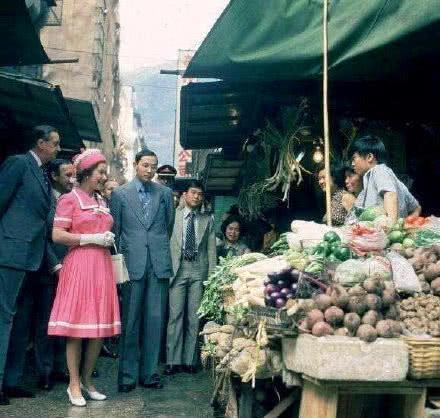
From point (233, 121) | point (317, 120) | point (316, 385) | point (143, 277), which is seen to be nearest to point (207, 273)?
point (143, 277)

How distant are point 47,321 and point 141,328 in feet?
3.22

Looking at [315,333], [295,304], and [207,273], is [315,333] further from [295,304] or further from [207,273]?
[207,273]

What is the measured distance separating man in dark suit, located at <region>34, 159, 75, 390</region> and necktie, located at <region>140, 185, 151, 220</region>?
87 cm

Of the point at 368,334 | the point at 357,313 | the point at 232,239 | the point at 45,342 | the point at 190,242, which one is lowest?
the point at 45,342

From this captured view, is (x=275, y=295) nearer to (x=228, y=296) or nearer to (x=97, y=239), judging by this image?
(x=228, y=296)

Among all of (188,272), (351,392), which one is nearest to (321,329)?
(351,392)

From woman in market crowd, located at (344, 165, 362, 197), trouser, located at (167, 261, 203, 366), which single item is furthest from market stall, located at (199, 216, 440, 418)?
trouser, located at (167, 261, 203, 366)

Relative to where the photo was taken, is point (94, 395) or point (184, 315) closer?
point (94, 395)

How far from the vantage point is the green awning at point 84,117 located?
12.0m

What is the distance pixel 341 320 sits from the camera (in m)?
4.04

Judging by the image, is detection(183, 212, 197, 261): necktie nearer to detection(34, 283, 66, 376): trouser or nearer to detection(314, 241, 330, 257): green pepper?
detection(34, 283, 66, 376): trouser

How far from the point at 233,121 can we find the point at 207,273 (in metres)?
3.05

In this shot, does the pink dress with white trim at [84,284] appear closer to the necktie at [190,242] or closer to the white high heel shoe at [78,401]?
the white high heel shoe at [78,401]

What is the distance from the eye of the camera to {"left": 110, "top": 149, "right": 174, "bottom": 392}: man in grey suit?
264 inches
